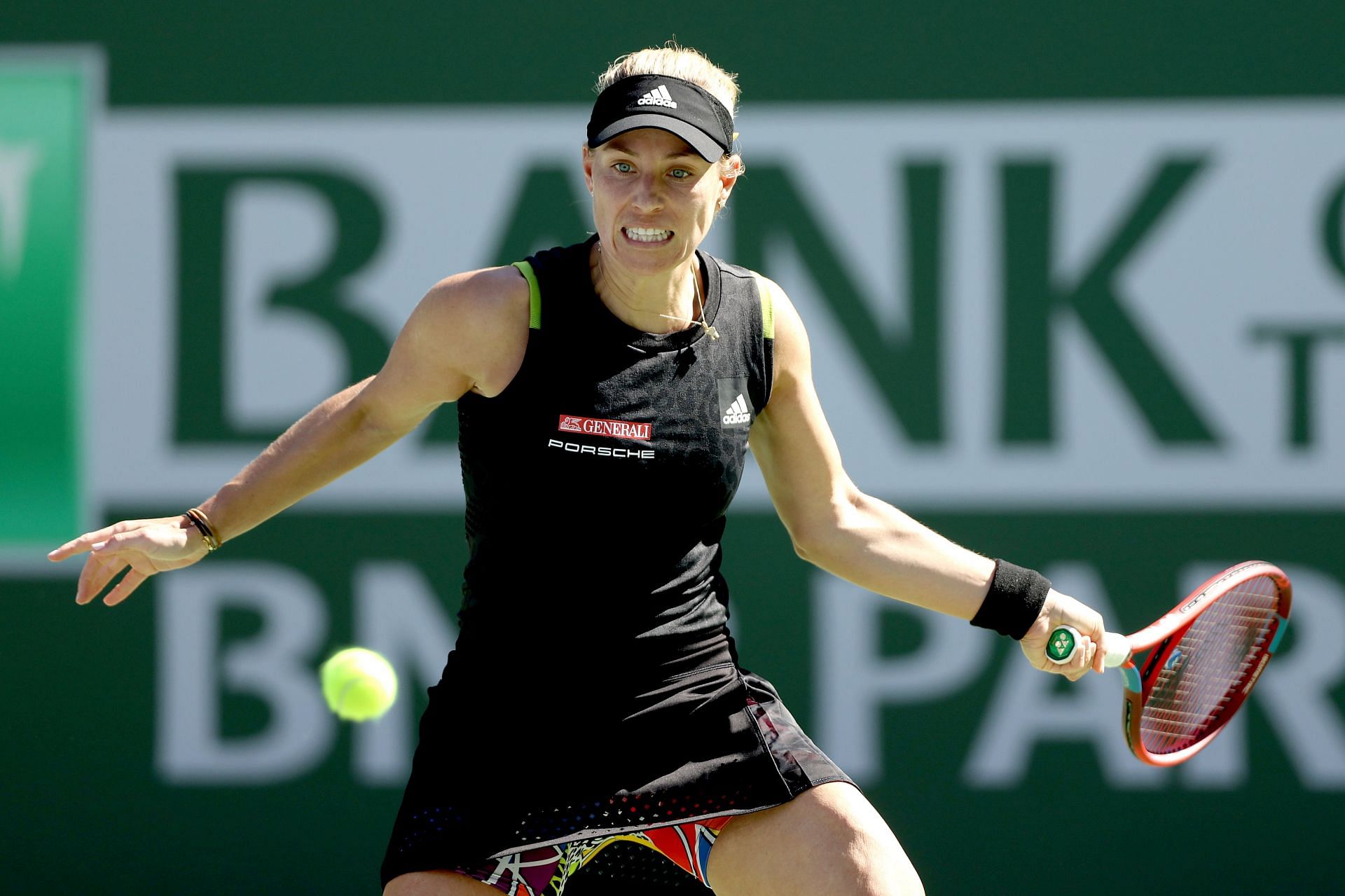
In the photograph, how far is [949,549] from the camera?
2570 mm

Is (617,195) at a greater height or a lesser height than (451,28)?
lesser

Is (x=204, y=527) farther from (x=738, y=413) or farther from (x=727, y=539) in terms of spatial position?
(x=727, y=539)

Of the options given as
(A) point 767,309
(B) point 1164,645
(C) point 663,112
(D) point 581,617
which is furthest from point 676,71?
(B) point 1164,645

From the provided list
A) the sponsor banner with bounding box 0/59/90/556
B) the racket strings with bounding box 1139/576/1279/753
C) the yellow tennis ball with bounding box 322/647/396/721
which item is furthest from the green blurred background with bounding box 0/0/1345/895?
the racket strings with bounding box 1139/576/1279/753

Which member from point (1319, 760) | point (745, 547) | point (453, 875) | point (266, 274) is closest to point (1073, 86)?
point (745, 547)

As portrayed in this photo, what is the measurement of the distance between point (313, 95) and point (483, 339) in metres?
2.14

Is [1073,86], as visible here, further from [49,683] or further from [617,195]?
[49,683]

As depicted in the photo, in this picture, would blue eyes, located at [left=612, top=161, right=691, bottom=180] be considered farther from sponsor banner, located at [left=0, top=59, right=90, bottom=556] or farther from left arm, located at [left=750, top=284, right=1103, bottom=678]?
sponsor banner, located at [left=0, top=59, right=90, bottom=556]

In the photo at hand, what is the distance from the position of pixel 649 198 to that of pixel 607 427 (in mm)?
344

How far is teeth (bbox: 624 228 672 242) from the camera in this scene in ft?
7.69

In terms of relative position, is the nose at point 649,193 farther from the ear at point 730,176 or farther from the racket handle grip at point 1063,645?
the racket handle grip at point 1063,645

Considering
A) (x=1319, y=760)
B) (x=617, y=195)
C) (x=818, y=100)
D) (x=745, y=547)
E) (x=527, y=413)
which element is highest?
(x=818, y=100)

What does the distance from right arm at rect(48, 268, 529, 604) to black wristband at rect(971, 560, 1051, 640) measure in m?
0.85

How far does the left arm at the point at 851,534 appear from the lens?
2.54 meters
